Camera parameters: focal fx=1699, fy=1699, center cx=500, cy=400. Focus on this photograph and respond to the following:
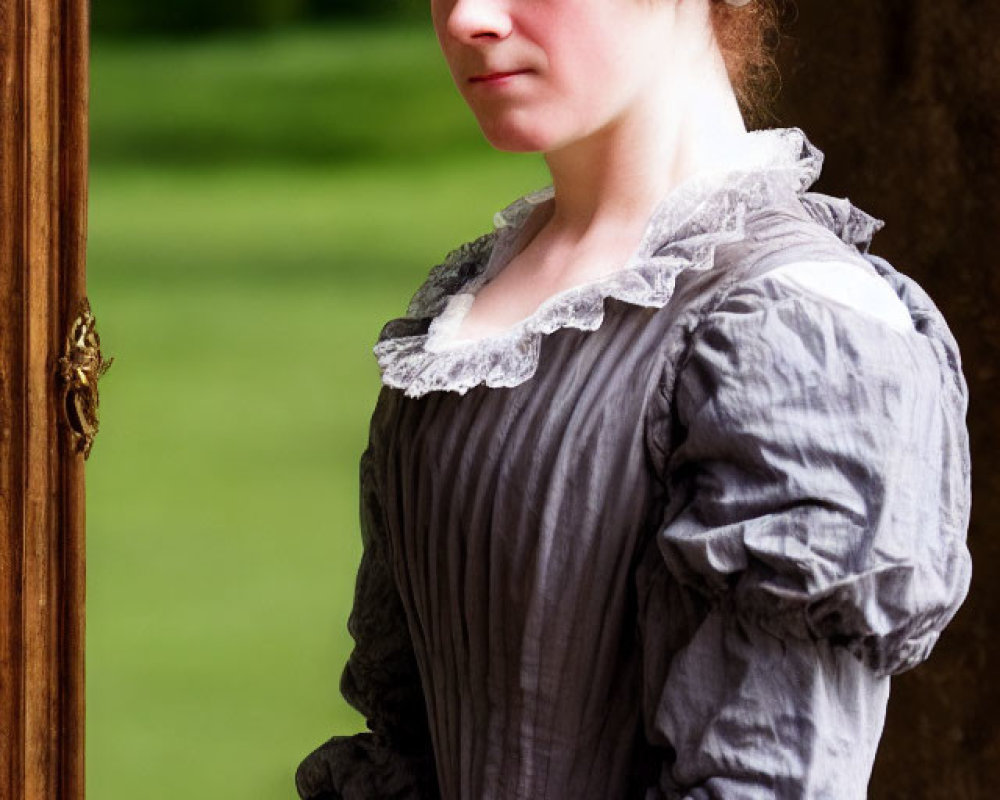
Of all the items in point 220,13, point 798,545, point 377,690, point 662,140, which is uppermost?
point 220,13

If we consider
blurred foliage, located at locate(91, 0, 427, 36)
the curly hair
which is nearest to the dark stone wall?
the curly hair

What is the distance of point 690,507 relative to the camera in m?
0.71

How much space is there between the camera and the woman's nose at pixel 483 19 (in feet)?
2.54

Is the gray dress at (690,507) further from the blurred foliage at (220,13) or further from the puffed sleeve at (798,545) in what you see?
the blurred foliage at (220,13)

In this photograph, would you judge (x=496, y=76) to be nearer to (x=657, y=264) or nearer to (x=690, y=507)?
(x=657, y=264)

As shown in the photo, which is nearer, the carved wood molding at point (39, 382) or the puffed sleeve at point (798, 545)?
the puffed sleeve at point (798, 545)

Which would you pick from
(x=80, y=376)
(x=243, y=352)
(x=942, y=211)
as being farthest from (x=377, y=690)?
(x=243, y=352)

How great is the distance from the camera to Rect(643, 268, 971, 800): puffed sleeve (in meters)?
0.67

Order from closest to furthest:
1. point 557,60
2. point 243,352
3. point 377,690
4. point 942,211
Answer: point 557,60 → point 377,690 → point 942,211 → point 243,352

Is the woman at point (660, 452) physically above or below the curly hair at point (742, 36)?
below

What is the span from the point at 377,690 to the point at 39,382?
26 centimetres

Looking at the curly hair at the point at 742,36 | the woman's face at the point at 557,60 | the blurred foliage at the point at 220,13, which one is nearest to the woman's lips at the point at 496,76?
the woman's face at the point at 557,60

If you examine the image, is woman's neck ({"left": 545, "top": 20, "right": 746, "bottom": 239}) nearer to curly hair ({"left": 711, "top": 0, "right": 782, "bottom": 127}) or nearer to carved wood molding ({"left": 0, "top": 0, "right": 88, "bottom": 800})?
curly hair ({"left": 711, "top": 0, "right": 782, "bottom": 127})

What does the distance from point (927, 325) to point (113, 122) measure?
1.10 meters
